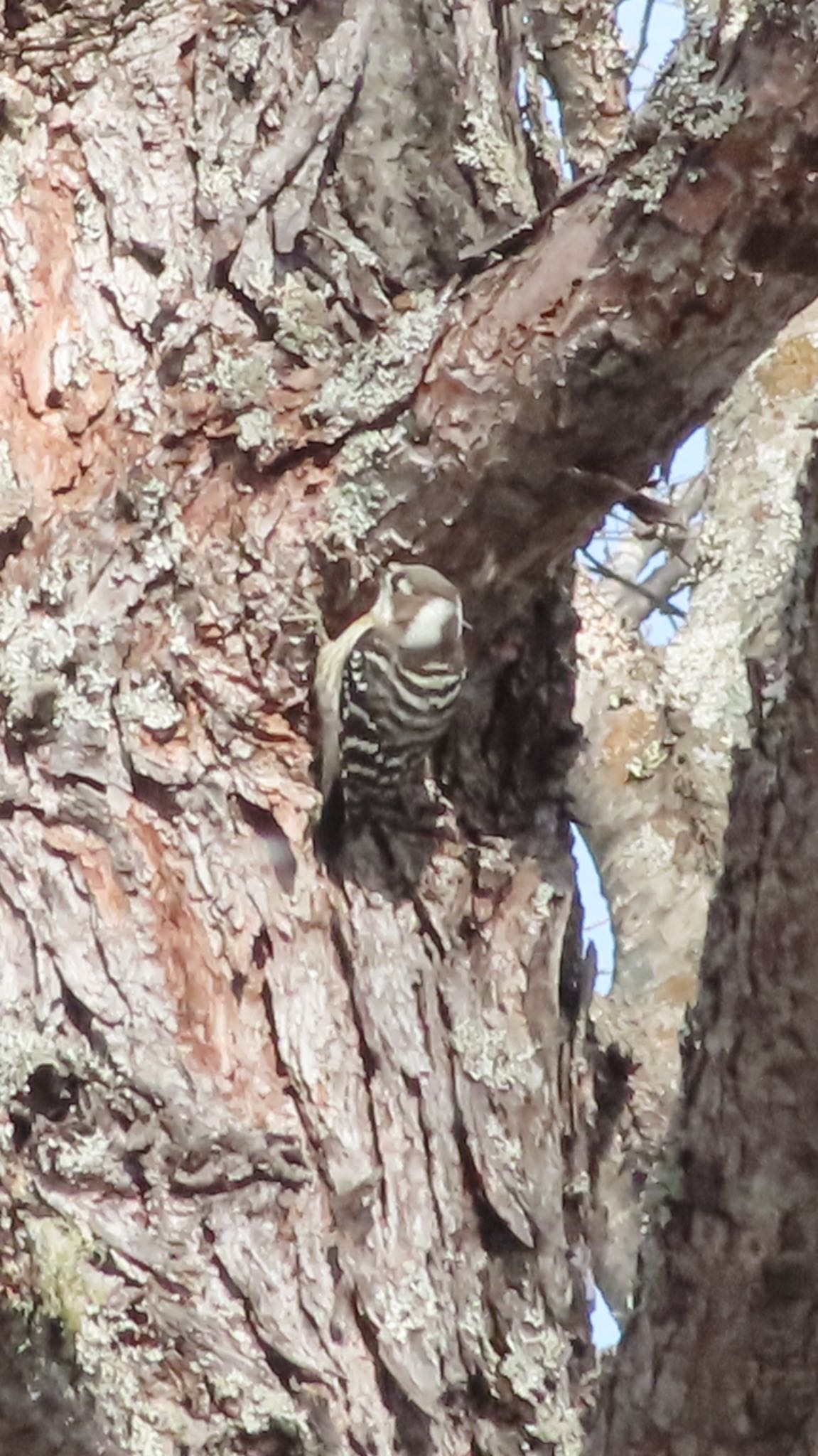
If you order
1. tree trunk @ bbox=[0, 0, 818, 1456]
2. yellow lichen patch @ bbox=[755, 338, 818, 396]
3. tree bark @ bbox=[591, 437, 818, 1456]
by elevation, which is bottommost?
tree bark @ bbox=[591, 437, 818, 1456]

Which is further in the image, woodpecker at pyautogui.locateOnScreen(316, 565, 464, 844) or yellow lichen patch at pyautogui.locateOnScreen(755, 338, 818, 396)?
yellow lichen patch at pyautogui.locateOnScreen(755, 338, 818, 396)

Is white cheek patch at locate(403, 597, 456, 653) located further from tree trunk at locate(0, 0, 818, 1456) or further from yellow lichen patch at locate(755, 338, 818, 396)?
yellow lichen patch at locate(755, 338, 818, 396)

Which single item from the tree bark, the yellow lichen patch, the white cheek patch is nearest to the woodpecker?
the white cheek patch

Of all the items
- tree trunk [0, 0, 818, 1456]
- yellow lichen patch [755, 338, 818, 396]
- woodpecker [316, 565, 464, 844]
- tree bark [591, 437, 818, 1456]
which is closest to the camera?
tree bark [591, 437, 818, 1456]

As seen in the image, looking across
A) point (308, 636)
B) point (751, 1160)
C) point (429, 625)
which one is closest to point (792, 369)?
point (429, 625)

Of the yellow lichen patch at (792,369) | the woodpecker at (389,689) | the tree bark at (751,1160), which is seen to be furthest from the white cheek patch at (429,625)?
the tree bark at (751,1160)

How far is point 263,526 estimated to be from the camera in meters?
2.41

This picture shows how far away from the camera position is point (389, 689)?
2.64 metres

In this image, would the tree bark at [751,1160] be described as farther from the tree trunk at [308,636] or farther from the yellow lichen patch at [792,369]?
the yellow lichen patch at [792,369]

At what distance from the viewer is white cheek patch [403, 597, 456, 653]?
245cm

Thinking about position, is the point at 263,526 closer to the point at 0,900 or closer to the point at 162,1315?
the point at 0,900

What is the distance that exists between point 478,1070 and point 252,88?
134cm

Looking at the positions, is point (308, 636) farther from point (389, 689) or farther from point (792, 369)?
point (792, 369)

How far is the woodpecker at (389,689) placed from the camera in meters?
2.41
